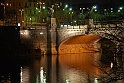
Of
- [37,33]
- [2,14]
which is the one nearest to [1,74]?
[37,33]

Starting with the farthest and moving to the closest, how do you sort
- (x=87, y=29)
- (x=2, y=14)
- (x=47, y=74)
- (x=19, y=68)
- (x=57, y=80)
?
(x=2, y=14), (x=87, y=29), (x=19, y=68), (x=47, y=74), (x=57, y=80)

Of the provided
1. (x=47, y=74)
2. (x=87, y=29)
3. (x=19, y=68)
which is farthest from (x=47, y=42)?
(x=47, y=74)

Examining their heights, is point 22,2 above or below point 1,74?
above

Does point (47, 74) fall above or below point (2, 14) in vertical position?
below

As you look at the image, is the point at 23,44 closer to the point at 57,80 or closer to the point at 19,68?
the point at 19,68

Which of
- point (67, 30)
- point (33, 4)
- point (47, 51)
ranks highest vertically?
point (33, 4)

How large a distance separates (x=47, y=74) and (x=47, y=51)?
1745cm

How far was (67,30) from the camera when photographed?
39.7m

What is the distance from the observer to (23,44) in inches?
1598

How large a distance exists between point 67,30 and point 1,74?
56.1 feet

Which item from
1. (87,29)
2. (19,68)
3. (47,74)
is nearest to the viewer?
(47,74)

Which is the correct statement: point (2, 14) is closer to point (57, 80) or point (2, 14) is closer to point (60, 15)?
point (60, 15)

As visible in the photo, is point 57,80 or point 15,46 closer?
point 57,80

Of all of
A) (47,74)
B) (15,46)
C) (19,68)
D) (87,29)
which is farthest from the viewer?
(15,46)
